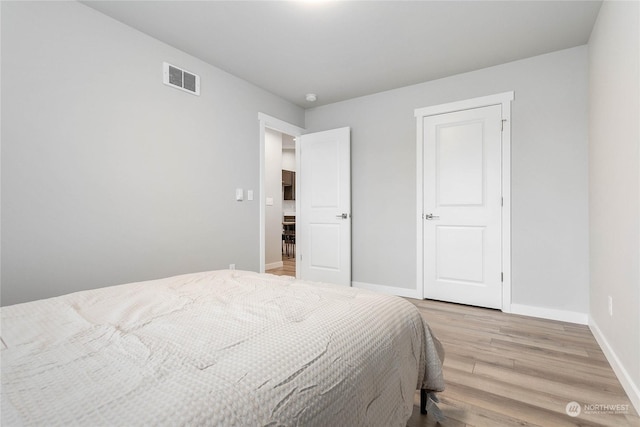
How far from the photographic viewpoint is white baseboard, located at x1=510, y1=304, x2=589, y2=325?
2.77 meters

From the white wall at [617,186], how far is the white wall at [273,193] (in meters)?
4.55

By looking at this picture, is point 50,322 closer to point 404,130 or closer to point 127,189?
point 127,189

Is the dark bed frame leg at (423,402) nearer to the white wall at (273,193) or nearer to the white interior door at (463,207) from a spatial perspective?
the white interior door at (463,207)

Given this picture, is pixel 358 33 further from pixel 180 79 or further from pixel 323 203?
pixel 323 203

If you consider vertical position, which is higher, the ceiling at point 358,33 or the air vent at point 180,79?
the ceiling at point 358,33

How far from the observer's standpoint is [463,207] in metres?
3.31

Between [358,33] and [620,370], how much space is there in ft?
9.41

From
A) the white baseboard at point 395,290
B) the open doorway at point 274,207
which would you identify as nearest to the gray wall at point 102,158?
the white baseboard at point 395,290

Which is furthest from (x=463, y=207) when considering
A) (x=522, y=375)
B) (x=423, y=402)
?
(x=423, y=402)

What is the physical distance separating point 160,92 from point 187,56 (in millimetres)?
502

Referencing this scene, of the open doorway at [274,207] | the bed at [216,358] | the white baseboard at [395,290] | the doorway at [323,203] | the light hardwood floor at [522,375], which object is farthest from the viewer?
the open doorway at [274,207]

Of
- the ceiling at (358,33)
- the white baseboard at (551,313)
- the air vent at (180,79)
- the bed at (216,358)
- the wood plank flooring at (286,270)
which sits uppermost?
the ceiling at (358,33)

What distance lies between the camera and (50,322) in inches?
41.7

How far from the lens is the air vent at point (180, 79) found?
8.86ft
